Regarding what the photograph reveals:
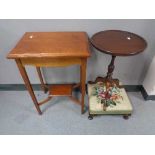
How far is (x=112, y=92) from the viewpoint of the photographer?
4.84ft

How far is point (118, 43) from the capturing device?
3.38 feet

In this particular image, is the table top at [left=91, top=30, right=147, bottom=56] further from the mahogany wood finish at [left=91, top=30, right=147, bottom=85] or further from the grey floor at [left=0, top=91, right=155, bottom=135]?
the grey floor at [left=0, top=91, right=155, bottom=135]

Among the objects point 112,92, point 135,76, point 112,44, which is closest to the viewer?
point 112,44

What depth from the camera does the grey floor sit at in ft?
4.32

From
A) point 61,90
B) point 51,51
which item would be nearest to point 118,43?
point 51,51

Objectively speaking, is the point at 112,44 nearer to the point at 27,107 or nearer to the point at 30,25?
the point at 30,25

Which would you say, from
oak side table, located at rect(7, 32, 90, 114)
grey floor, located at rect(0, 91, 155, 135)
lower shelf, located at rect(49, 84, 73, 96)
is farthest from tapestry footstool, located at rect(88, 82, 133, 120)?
oak side table, located at rect(7, 32, 90, 114)

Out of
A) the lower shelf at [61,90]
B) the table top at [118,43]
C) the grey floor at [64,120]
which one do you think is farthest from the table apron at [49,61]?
the grey floor at [64,120]

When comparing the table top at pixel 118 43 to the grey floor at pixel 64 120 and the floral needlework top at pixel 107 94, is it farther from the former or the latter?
the grey floor at pixel 64 120

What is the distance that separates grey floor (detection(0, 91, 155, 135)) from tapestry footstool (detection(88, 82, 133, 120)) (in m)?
0.11

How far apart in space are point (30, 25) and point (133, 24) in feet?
3.08

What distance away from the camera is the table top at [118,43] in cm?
94
